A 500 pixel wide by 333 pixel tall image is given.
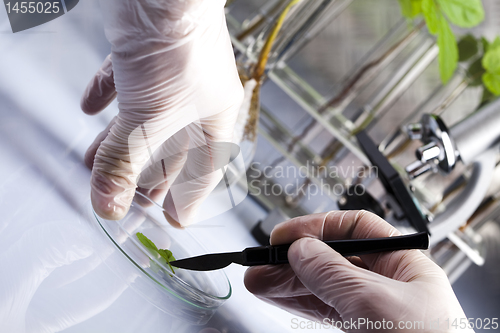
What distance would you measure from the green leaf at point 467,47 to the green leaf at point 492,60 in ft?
0.23

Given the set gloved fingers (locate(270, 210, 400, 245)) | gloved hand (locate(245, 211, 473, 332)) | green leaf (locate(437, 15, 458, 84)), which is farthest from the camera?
green leaf (locate(437, 15, 458, 84))

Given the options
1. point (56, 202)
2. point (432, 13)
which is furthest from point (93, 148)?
point (432, 13)

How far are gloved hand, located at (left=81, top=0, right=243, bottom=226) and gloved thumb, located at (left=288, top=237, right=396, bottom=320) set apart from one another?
15 cm

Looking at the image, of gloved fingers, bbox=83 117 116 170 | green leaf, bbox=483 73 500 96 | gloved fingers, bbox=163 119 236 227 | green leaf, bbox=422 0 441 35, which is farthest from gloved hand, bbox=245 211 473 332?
green leaf, bbox=483 73 500 96

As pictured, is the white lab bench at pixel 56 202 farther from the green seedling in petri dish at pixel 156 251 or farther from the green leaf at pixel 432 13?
the green leaf at pixel 432 13

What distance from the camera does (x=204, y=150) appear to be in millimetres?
459

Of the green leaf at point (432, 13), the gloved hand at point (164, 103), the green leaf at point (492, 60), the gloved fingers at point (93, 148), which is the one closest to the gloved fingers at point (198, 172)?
the gloved hand at point (164, 103)

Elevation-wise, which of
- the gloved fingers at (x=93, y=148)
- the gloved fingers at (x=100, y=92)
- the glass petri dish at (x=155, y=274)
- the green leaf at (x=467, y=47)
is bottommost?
the glass petri dish at (x=155, y=274)

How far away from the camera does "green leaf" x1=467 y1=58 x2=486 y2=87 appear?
0.87 meters

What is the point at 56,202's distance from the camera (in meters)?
0.46

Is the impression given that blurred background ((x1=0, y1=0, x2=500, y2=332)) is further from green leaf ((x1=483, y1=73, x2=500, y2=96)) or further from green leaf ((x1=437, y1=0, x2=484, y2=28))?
green leaf ((x1=437, y1=0, x2=484, y2=28))

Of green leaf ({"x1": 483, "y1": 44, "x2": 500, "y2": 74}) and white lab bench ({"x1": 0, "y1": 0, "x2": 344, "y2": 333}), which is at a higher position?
green leaf ({"x1": 483, "y1": 44, "x2": 500, "y2": 74})

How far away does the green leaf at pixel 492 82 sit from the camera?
31.0 inches

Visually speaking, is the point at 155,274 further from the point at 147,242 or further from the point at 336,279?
the point at 336,279
